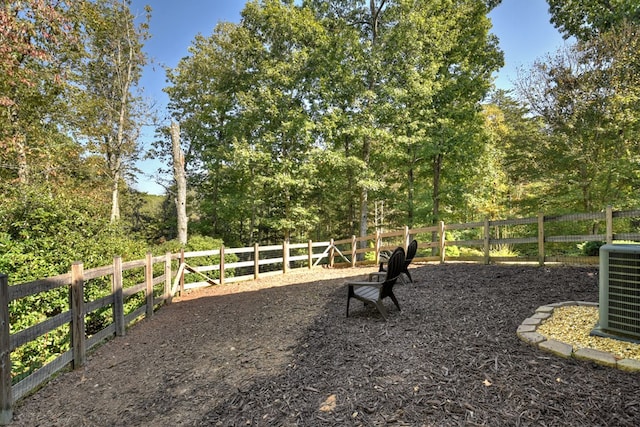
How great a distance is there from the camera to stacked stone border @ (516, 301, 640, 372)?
2361mm

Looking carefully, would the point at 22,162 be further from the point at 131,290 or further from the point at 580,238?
the point at 580,238

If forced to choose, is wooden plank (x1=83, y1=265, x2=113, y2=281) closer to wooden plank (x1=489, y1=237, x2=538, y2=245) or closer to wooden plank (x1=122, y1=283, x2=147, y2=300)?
wooden plank (x1=122, y1=283, x2=147, y2=300)

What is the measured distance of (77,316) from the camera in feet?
11.9

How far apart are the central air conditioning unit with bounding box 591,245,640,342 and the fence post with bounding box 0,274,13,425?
520cm

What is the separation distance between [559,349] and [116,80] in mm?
18124

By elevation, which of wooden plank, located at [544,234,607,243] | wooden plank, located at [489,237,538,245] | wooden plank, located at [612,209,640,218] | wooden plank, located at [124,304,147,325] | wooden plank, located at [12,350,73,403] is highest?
wooden plank, located at [612,209,640,218]

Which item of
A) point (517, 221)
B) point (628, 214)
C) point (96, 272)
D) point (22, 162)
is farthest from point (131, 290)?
point (628, 214)

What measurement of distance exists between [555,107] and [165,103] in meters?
17.7

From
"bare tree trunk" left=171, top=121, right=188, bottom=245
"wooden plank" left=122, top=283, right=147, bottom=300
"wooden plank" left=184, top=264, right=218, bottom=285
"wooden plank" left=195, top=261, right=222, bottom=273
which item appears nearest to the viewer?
"wooden plank" left=122, top=283, right=147, bottom=300

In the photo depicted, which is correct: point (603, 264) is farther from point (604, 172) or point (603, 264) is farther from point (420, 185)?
point (420, 185)

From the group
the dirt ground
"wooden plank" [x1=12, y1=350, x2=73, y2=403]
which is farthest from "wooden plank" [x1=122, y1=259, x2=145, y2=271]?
"wooden plank" [x1=12, y1=350, x2=73, y2=403]

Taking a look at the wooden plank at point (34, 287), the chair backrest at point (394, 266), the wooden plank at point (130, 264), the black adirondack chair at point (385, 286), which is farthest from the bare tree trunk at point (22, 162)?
the chair backrest at point (394, 266)

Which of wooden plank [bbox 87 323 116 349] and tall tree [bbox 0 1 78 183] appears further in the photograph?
tall tree [bbox 0 1 78 183]

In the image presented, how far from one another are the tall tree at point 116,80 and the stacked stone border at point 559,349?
14833 mm
